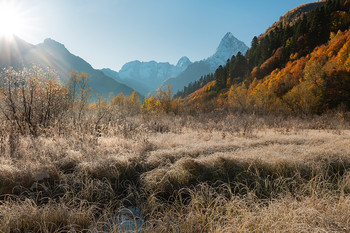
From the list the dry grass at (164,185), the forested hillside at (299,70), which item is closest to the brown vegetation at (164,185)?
the dry grass at (164,185)

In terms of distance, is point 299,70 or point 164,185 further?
point 299,70

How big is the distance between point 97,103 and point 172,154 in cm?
870

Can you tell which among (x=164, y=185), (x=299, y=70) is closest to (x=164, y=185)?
(x=164, y=185)

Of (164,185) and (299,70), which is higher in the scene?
(299,70)

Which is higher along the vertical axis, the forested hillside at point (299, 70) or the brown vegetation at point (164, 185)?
the forested hillside at point (299, 70)

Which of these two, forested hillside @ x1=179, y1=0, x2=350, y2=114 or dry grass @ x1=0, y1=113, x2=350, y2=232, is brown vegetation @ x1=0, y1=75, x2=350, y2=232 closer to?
dry grass @ x1=0, y1=113, x2=350, y2=232

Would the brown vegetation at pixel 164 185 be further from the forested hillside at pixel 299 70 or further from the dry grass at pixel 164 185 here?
the forested hillside at pixel 299 70

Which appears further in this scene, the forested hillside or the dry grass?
the forested hillside

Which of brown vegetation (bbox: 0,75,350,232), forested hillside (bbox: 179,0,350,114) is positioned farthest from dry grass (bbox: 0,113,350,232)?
forested hillside (bbox: 179,0,350,114)

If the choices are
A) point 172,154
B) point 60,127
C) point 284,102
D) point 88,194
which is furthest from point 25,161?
point 284,102

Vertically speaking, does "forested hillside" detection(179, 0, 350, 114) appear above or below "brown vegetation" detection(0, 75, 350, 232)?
above

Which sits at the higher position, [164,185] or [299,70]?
[299,70]

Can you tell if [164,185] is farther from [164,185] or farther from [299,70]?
[299,70]

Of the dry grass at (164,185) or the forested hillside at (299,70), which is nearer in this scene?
the dry grass at (164,185)
